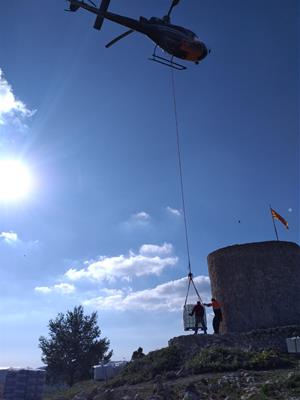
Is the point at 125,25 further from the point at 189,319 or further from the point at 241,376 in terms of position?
the point at 189,319

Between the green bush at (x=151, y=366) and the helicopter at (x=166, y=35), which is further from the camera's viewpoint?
the green bush at (x=151, y=366)

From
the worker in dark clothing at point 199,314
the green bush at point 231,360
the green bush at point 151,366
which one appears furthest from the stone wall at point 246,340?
the worker in dark clothing at point 199,314

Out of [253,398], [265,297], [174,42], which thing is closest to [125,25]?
[174,42]

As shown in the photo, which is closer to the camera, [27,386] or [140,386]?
[140,386]

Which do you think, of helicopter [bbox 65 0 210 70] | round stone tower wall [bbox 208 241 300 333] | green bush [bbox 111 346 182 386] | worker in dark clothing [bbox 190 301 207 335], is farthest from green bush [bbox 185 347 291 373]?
helicopter [bbox 65 0 210 70]

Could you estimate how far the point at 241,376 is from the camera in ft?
45.1

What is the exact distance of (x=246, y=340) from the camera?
18.4 meters

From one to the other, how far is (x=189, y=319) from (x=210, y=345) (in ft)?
12.0

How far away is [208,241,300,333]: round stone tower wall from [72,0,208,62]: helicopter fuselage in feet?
37.8

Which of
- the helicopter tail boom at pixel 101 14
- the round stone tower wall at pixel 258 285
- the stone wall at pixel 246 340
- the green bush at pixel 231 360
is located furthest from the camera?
the round stone tower wall at pixel 258 285

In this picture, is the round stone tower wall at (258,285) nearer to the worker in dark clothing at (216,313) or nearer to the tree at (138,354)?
the worker in dark clothing at (216,313)

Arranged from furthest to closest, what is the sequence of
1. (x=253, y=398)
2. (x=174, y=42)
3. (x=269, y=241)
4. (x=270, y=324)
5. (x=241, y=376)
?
(x=269, y=241), (x=270, y=324), (x=241, y=376), (x=174, y=42), (x=253, y=398)

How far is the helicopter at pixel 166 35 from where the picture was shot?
12.8m

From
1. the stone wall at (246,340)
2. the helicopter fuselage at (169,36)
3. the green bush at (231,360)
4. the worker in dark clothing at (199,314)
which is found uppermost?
the helicopter fuselage at (169,36)
